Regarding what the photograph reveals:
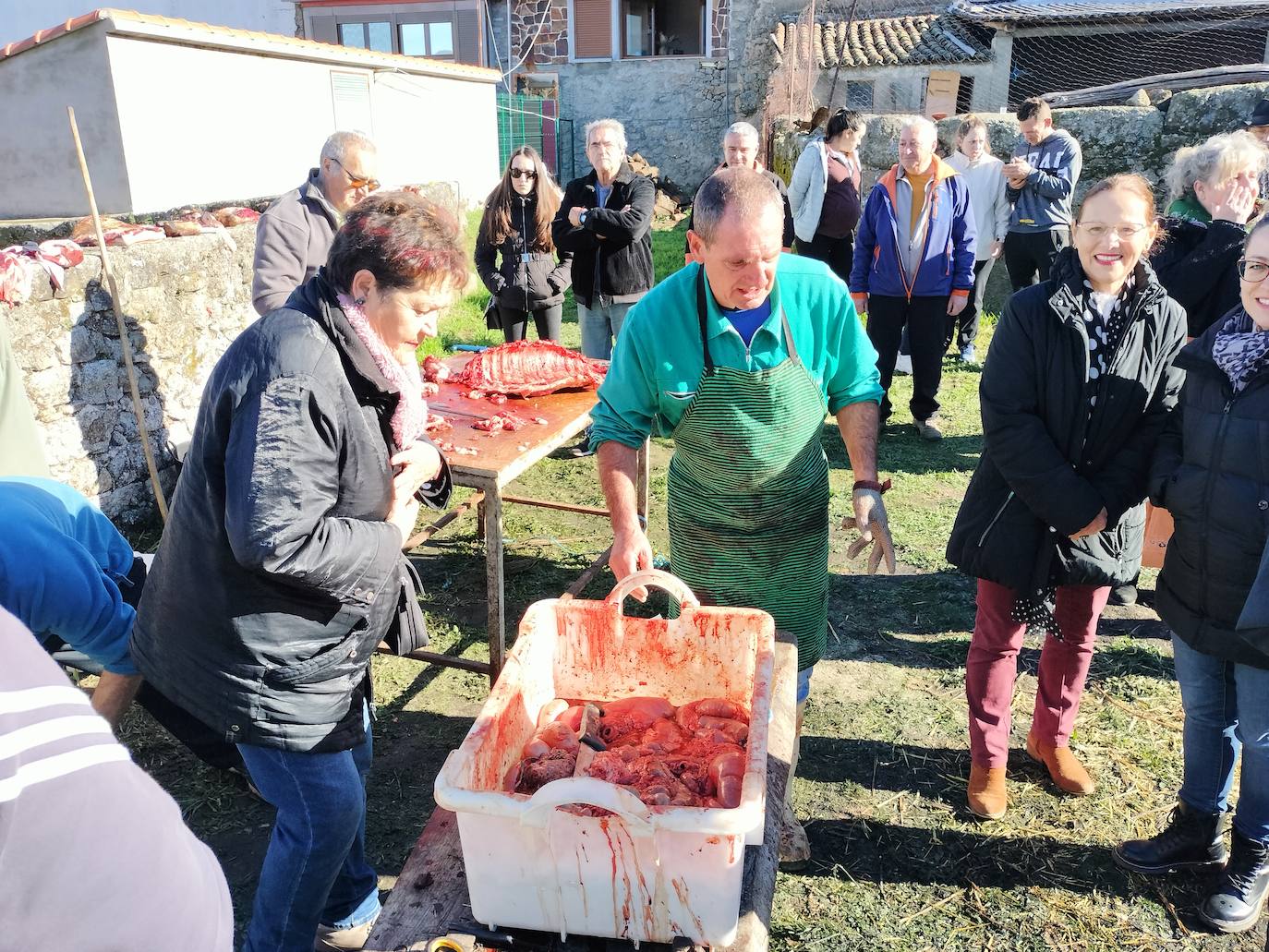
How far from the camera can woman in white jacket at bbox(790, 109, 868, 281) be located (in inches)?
298

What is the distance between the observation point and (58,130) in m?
9.31

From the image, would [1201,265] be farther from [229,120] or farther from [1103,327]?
[229,120]

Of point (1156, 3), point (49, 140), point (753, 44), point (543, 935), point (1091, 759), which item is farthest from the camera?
point (753, 44)

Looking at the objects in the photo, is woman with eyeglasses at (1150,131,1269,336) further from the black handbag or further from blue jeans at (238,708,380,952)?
blue jeans at (238,708,380,952)

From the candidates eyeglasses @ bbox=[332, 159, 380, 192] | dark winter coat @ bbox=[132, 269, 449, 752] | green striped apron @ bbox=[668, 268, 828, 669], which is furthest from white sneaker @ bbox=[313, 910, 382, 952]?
eyeglasses @ bbox=[332, 159, 380, 192]

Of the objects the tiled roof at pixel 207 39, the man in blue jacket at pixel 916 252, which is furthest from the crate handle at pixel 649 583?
the tiled roof at pixel 207 39

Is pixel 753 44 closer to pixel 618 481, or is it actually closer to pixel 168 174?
pixel 168 174

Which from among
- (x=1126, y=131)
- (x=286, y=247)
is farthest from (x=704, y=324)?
(x=1126, y=131)

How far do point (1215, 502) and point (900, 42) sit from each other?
23.9 m

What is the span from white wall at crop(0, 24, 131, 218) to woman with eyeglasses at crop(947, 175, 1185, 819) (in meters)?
9.02

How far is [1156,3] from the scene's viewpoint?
20.1 metres

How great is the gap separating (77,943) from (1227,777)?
126 inches

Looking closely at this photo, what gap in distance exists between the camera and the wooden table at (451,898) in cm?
163

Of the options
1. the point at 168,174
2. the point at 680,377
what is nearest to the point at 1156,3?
the point at 168,174
